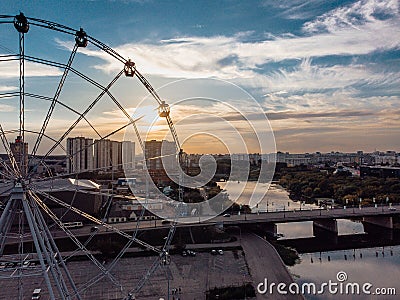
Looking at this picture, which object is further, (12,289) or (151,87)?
(12,289)

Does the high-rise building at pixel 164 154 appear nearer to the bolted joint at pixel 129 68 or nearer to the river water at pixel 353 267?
the bolted joint at pixel 129 68

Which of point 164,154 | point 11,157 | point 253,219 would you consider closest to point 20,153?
point 11,157

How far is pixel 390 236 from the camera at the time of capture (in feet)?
40.8

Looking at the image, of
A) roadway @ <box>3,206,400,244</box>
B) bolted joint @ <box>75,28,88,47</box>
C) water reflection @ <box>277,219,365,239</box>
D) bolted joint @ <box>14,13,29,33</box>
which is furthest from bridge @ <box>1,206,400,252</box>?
bolted joint @ <box>14,13,29,33</box>

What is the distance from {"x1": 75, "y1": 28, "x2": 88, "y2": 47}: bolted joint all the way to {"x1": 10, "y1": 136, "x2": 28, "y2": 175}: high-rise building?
3.64 ft

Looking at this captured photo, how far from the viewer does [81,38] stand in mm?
4059

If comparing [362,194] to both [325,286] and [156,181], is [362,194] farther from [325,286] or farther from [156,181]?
[325,286]

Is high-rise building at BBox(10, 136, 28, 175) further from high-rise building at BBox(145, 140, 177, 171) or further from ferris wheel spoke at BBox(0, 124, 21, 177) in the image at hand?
high-rise building at BBox(145, 140, 177, 171)

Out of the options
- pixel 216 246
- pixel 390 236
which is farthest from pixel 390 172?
pixel 216 246

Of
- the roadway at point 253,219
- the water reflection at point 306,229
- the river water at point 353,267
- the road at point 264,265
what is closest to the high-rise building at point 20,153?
the road at point 264,265

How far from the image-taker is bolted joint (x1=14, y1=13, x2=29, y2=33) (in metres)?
3.69

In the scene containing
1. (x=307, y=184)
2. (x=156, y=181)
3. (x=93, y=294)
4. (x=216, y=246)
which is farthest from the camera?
(x=307, y=184)

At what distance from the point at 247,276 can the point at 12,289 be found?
4016 millimetres

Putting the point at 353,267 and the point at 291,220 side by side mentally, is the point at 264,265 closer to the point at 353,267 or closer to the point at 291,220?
the point at 353,267
